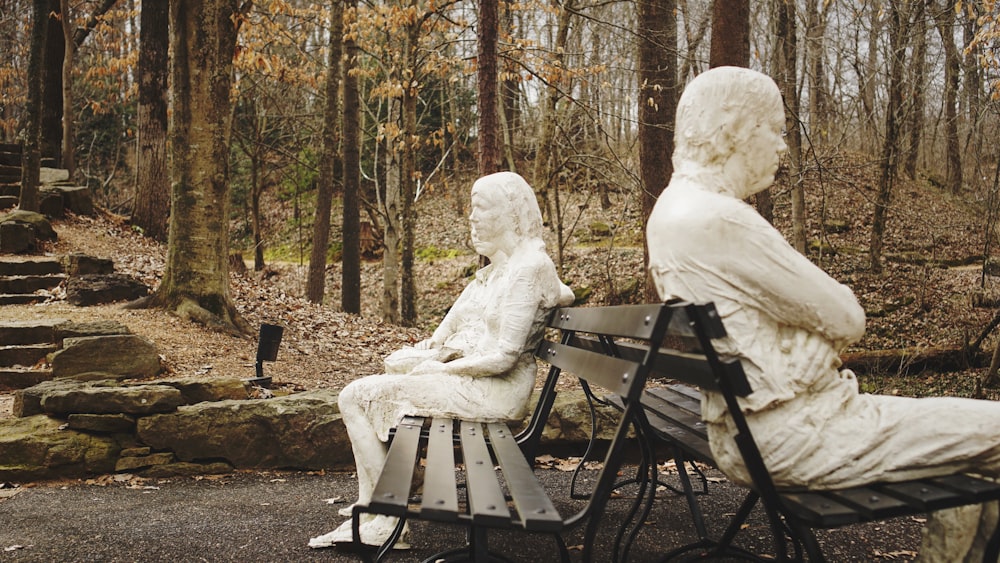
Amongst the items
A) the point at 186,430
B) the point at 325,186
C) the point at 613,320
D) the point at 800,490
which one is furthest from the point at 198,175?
the point at 800,490

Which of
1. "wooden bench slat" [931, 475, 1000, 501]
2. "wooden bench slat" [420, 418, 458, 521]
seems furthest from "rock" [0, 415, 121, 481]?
"wooden bench slat" [931, 475, 1000, 501]

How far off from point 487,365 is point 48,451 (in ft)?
11.5

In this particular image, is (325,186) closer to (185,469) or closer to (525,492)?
(185,469)

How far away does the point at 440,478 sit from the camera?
2.57m

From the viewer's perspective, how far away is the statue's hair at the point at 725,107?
2.60 metres

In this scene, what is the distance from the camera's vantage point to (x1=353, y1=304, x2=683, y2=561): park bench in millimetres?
2193

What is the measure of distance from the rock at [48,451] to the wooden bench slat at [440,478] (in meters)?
3.06

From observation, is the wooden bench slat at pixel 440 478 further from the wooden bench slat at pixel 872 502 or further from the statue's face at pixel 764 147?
the statue's face at pixel 764 147

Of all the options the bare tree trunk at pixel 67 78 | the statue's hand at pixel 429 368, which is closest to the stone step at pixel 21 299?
the bare tree trunk at pixel 67 78

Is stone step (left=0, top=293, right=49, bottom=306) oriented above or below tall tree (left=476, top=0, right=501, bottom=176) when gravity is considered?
below

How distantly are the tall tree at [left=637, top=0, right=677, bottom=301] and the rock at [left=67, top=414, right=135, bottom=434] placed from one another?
495 cm

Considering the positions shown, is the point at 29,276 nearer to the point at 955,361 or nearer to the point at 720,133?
the point at 720,133

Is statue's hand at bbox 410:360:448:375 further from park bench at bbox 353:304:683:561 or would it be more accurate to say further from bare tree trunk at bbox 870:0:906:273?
bare tree trunk at bbox 870:0:906:273

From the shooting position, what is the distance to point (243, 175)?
81.5 feet
